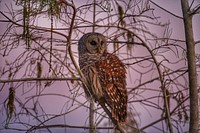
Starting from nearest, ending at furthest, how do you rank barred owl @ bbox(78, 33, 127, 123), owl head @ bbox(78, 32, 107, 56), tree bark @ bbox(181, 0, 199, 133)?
tree bark @ bbox(181, 0, 199, 133), barred owl @ bbox(78, 33, 127, 123), owl head @ bbox(78, 32, 107, 56)

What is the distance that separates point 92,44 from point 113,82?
0.27m

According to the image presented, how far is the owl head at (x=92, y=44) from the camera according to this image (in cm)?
141

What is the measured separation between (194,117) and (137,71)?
0.99ft

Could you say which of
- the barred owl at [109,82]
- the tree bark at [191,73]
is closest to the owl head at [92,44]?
the barred owl at [109,82]

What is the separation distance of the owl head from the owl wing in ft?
0.38

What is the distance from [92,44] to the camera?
4.85 ft

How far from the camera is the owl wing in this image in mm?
1229

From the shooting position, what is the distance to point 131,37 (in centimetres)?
121

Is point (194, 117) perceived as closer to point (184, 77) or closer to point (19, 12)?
point (184, 77)

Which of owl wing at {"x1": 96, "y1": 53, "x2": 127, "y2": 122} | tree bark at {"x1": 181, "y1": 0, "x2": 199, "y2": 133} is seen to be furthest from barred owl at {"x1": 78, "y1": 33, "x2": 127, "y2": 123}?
tree bark at {"x1": 181, "y1": 0, "x2": 199, "y2": 133}

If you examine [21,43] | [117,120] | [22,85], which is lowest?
[117,120]

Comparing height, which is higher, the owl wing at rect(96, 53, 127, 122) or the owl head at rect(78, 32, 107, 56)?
the owl head at rect(78, 32, 107, 56)

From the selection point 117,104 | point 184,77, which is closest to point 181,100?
point 184,77

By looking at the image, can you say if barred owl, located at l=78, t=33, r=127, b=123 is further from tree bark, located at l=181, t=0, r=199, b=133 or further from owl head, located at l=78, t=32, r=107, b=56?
tree bark, located at l=181, t=0, r=199, b=133
